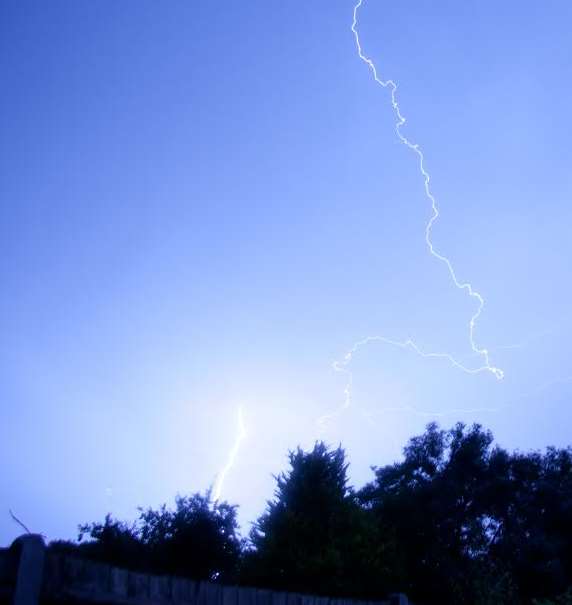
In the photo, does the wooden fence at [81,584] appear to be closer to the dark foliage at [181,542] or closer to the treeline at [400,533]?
the treeline at [400,533]

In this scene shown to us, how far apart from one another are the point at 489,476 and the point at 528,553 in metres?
4.26

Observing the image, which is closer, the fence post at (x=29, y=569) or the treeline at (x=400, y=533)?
the fence post at (x=29, y=569)

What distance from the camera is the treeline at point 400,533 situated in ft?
48.8

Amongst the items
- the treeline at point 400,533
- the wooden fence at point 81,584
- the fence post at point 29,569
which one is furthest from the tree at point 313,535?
the fence post at point 29,569

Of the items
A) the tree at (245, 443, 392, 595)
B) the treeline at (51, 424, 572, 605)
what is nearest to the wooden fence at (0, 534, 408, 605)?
the treeline at (51, 424, 572, 605)

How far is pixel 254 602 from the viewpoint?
3.88 m

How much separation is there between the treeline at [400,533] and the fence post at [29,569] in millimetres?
8145

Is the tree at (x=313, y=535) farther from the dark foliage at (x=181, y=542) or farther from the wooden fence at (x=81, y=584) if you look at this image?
the wooden fence at (x=81, y=584)

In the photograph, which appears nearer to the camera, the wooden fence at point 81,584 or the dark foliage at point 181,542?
the wooden fence at point 81,584

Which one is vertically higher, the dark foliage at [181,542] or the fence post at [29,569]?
the dark foliage at [181,542]

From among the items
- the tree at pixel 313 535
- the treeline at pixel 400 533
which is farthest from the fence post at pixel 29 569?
the tree at pixel 313 535

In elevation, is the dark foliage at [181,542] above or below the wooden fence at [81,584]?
above

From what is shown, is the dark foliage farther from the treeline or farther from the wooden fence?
the wooden fence

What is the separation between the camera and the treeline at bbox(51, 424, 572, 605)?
14867 mm
